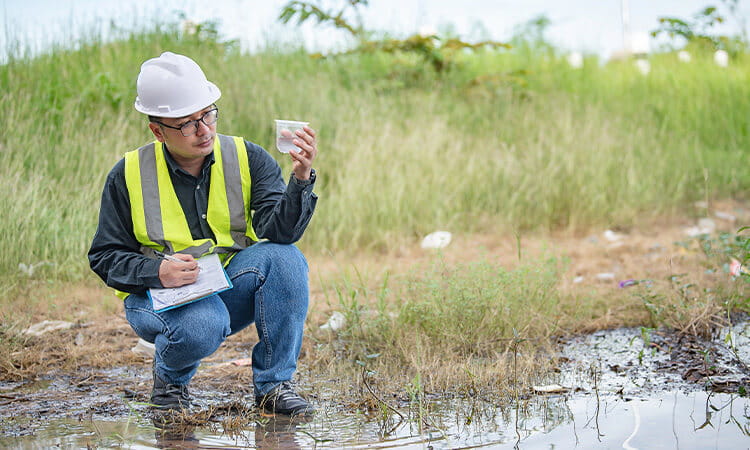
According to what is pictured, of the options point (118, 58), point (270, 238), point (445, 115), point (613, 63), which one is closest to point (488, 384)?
point (270, 238)

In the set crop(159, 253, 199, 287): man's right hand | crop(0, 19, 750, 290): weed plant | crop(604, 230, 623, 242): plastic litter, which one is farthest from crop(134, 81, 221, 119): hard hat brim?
crop(604, 230, 623, 242): plastic litter

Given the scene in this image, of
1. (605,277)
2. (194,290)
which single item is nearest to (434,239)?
(605,277)

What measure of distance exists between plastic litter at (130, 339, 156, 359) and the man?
1.12 m

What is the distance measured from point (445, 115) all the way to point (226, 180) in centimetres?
642

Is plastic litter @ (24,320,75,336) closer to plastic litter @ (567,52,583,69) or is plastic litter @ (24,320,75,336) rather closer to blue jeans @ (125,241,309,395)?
blue jeans @ (125,241,309,395)

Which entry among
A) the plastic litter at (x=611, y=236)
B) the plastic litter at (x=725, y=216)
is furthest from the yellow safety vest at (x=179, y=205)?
the plastic litter at (x=725, y=216)

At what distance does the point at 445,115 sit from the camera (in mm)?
9578

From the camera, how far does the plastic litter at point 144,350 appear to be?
4.62 m

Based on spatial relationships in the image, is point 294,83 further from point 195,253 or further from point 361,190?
point 195,253

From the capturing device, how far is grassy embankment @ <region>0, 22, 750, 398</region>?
4.54 meters

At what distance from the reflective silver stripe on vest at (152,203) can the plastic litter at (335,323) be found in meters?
1.61

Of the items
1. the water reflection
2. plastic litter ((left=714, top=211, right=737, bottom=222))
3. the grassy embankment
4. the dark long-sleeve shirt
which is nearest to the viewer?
the water reflection

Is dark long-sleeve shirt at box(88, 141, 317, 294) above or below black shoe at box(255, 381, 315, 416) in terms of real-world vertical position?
above

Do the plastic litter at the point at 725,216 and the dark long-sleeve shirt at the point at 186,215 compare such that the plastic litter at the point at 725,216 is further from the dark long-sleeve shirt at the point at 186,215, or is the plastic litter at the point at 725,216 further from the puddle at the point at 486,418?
the dark long-sleeve shirt at the point at 186,215
